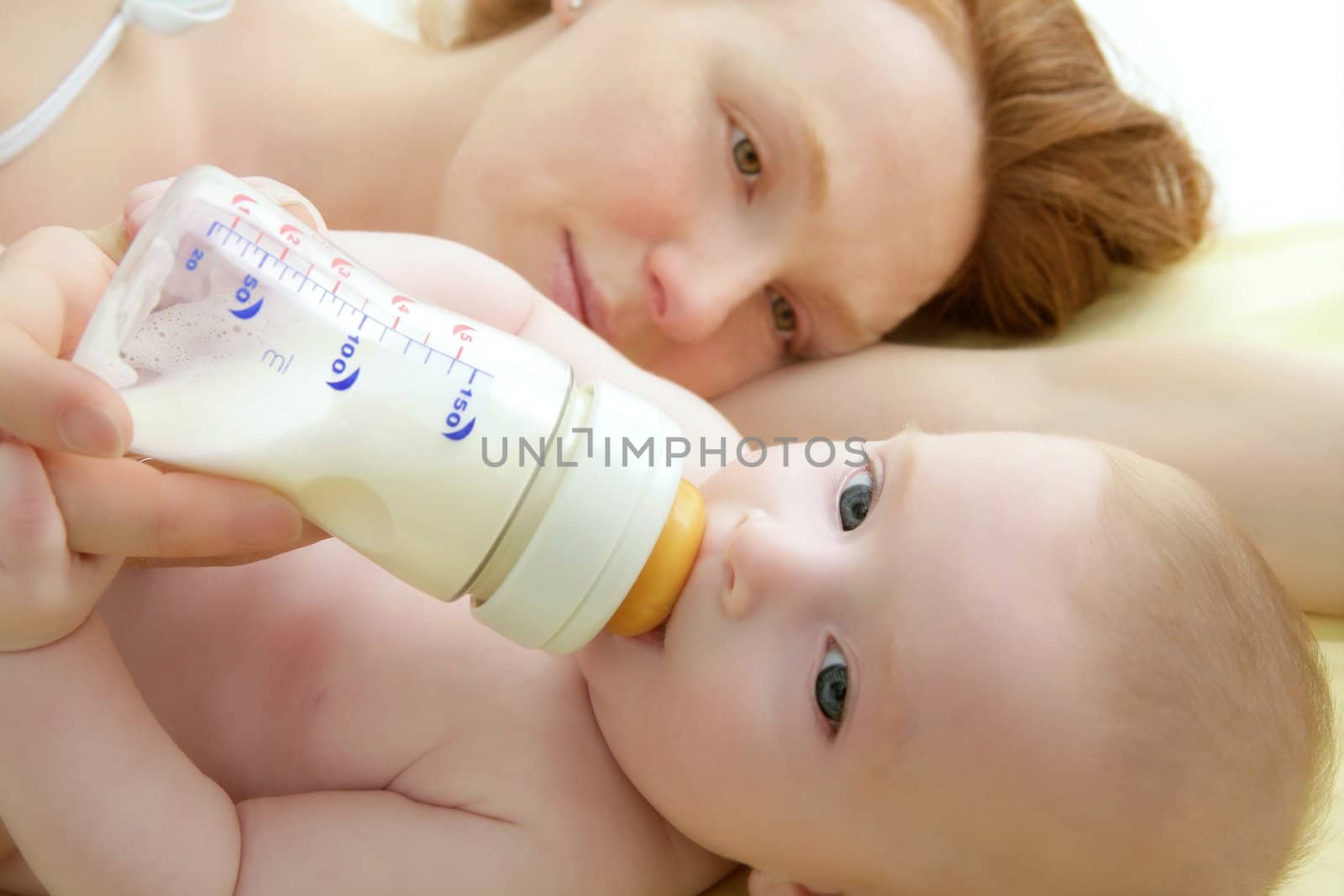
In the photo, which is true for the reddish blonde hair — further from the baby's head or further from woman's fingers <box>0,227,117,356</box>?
woman's fingers <box>0,227,117,356</box>

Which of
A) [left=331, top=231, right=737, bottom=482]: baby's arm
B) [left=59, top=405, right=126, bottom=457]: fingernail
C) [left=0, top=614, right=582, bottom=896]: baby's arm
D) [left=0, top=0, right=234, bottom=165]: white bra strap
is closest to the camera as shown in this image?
[left=59, top=405, right=126, bottom=457]: fingernail

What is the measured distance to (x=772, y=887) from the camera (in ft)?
3.35

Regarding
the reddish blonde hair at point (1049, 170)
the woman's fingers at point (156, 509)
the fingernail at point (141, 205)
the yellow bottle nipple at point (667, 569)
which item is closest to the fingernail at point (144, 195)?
the fingernail at point (141, 205)

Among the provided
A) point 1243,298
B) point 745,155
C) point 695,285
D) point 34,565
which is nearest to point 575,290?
point 695,285

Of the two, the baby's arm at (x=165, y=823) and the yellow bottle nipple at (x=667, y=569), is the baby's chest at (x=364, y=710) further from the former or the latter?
the yellow bottle nipple at (x=667, y=569)

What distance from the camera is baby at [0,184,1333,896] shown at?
2.83 ft

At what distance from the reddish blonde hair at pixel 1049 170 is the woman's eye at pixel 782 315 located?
0.96 feet

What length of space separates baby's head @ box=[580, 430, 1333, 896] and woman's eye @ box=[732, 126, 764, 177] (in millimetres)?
654

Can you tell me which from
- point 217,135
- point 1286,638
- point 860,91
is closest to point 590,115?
point 860,91

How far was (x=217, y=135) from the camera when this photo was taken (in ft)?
5.47

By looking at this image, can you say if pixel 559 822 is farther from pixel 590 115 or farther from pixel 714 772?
pixel 590 115

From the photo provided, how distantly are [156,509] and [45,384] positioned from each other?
0.11m

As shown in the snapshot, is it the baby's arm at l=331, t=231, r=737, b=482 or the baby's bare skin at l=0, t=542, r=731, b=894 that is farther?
the baby's arm at l=331, t=231, r=737, b=482

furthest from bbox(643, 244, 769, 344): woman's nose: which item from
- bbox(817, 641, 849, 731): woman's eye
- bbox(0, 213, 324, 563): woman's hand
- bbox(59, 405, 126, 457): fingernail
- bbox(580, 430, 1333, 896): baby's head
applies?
bbox(59, 405, 126, 457): fingernail
